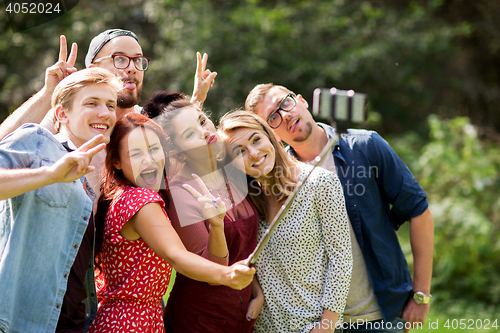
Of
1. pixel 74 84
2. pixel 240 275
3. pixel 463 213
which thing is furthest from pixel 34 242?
pixel 463 213

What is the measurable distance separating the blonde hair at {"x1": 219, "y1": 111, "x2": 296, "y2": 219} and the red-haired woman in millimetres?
490

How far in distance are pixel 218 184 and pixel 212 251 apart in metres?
0.57

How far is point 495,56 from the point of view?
1019 cm

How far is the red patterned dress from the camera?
2.23m

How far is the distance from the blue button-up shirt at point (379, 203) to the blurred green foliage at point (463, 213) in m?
3.80

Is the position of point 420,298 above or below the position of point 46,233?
below

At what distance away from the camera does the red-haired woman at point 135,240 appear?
7.04 ft

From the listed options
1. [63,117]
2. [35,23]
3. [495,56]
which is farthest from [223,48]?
[63,117]

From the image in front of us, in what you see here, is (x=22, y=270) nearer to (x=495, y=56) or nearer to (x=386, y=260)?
(x=386, y=260)

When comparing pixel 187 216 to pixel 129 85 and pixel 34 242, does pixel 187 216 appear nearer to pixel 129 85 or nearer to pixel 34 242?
pixel 34 242

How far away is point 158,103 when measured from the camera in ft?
9.31

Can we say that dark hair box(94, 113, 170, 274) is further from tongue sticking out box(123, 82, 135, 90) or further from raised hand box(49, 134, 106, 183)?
tongue sticking out box(123, 82, 135, 90)

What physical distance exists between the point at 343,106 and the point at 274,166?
38.2 inches

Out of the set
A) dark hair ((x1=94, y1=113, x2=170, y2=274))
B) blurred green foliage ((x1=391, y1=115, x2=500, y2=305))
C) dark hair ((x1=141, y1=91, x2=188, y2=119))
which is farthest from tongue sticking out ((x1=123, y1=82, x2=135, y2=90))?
blurred green foliage ((x1=391, y1=115, x2=500, y2=305))
